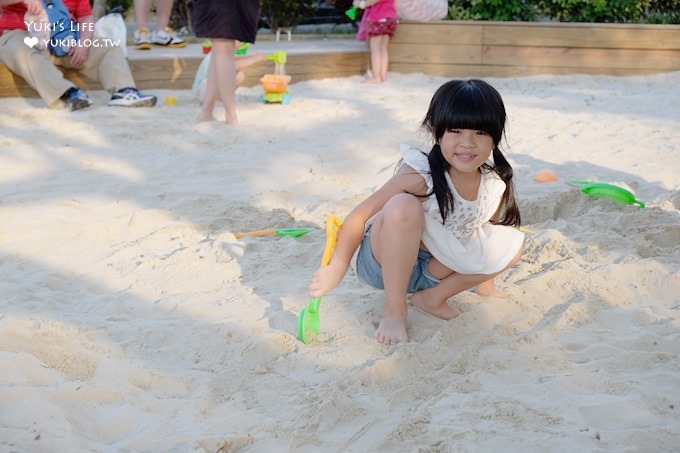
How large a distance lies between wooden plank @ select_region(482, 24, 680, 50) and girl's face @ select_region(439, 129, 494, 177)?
18.1 ft

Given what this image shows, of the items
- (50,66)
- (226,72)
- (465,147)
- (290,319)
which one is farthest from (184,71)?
(465,147)

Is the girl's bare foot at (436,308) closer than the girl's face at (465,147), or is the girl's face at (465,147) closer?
the girl's face at (465,147)

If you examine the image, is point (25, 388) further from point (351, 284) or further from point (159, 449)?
point (351, 284)

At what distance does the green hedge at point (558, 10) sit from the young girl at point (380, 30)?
1.13m

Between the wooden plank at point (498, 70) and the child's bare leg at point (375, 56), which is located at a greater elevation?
the child's bare leg at point (375, 56)

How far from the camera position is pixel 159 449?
6.49 ft

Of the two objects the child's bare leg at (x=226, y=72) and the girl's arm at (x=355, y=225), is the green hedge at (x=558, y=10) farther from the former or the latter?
the girl's arm at (x=355, y=225)

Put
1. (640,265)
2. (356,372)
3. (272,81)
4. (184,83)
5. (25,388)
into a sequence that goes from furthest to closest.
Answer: (184,83), (272,81), (640,265), (356,372), (25,388)

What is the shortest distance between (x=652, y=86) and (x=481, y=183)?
16.7ft

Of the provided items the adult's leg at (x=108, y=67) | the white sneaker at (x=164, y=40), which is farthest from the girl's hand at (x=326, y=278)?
the white sneaker at (x=164, y=40)

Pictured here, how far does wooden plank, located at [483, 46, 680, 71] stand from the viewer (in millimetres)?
7562

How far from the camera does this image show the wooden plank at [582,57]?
7.56 m

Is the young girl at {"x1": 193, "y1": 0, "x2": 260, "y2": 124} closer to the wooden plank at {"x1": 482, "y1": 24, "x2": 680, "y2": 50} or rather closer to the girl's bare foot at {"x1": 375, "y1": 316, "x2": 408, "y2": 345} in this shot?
the wooden plank at {"x1": 482, "y1": 24, "x2": 680, "y2": 50}

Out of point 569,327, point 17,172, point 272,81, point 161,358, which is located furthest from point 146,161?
point 569,327
